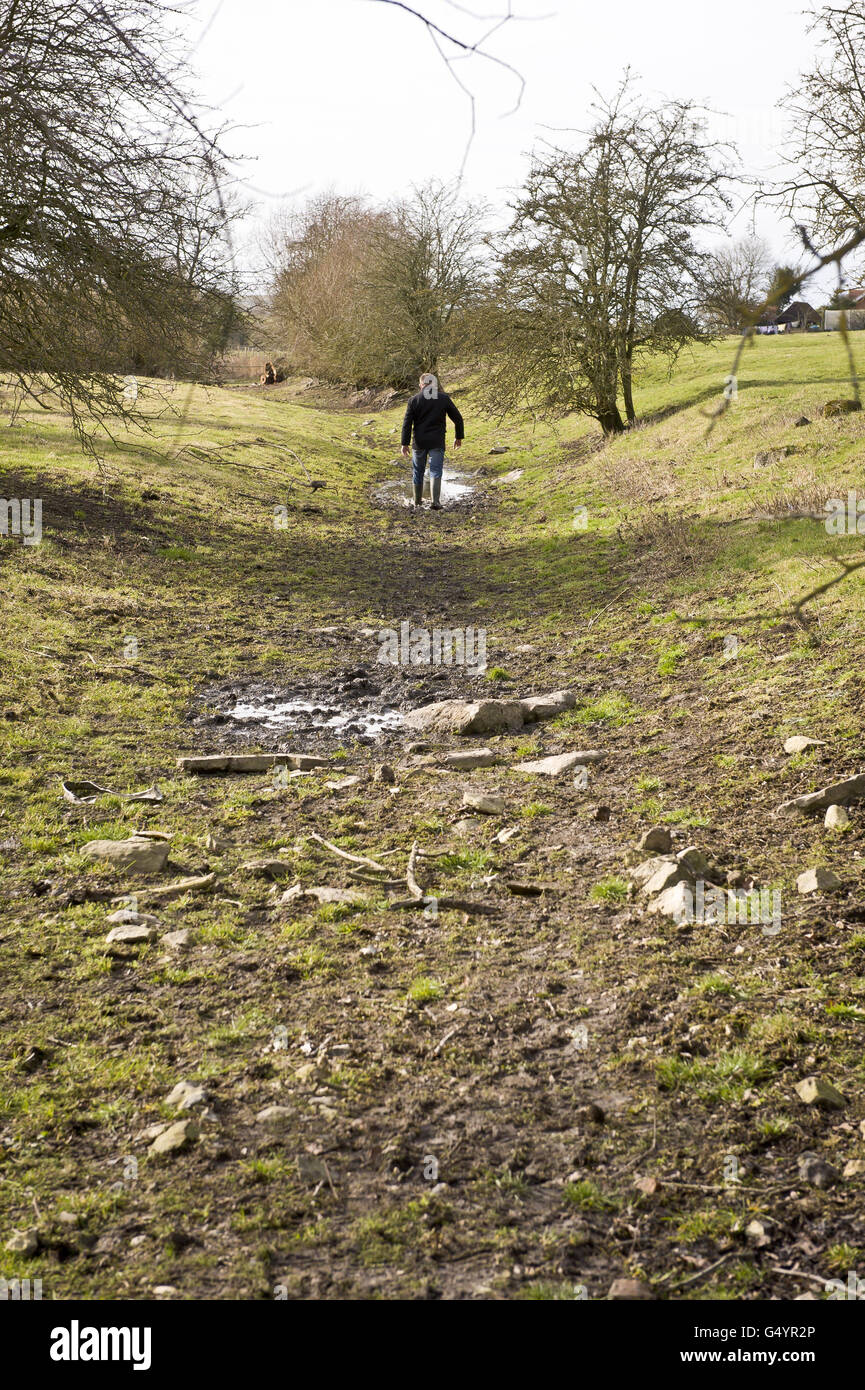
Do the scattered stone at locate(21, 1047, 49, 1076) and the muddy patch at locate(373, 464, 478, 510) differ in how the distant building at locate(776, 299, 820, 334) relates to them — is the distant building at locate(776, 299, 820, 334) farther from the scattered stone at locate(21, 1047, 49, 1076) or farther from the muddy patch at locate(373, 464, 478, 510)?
the muddy patch at locate(373, 464, 478, 510)

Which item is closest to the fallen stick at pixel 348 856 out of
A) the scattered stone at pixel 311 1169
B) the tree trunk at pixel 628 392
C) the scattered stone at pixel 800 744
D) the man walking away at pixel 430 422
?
the scattered stone at pixel 311 1169

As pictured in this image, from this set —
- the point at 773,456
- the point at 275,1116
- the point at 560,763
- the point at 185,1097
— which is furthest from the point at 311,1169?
the point at 773,456

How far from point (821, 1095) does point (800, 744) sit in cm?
346

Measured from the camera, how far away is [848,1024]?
13.7ft

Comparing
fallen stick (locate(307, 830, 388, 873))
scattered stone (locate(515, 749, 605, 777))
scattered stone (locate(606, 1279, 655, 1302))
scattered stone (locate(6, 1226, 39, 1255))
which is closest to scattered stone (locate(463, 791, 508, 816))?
scattered stone (locate(515, 749, 605, 777))

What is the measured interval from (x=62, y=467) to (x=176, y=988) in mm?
14618

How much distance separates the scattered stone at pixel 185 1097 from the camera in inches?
155

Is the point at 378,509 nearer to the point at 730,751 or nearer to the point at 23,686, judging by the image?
the point at 23,686

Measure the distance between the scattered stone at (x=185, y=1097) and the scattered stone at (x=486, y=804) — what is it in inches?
128

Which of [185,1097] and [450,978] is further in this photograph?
[450,978]

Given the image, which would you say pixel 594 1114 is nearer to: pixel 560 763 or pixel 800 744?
pixel 800 744

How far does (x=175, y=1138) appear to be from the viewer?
3.74 metres
